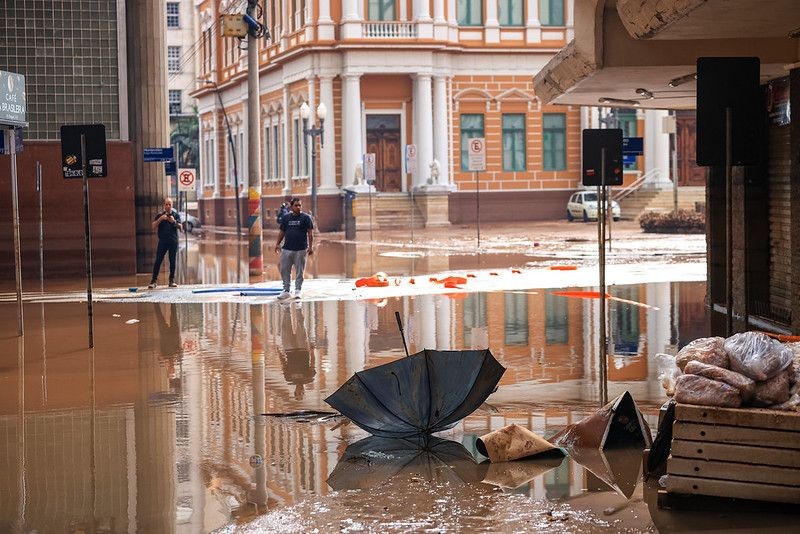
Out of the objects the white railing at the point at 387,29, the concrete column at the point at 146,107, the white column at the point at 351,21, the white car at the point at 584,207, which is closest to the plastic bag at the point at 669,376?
the concrete column at the point at 146,107

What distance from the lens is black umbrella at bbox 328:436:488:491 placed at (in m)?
9.28

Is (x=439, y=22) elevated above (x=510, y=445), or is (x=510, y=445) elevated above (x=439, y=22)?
(x=439, y=22)

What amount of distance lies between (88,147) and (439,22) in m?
45.3

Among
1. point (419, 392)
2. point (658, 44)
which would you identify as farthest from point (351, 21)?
point (419, 392)

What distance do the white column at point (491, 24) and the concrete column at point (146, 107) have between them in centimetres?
3108

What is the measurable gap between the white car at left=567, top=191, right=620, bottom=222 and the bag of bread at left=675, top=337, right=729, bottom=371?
2042 inches

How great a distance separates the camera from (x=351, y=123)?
60.6m

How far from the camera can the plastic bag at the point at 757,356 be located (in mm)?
8156

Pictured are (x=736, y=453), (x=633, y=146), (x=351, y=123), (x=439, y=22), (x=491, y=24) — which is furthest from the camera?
(x=491, y=24)

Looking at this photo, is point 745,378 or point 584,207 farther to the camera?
point 584,207

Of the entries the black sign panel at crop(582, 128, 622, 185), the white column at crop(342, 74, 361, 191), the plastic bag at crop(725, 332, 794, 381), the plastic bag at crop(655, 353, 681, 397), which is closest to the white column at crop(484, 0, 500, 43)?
the white column at crop(342, 74, 361, 191)

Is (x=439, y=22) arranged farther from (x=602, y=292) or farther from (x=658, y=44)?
(x=602, y=292)

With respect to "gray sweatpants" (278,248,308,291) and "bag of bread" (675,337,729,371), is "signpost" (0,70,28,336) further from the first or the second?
"bag of bread" (675,337,729,371)

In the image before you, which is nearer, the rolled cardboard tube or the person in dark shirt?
the rolled cardboard tube
